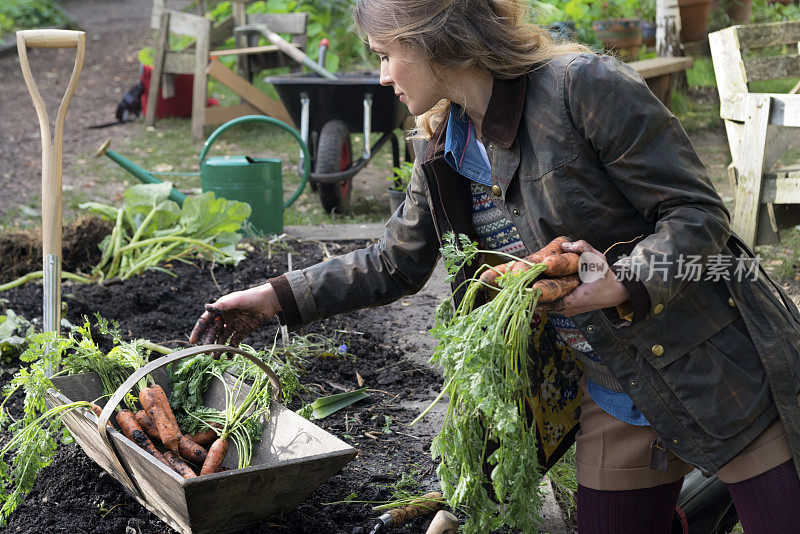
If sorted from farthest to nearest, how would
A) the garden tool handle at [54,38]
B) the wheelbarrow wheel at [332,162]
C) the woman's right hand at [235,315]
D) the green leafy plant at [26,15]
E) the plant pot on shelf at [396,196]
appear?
the green leafy plant at [26,15] → the wheelbarrow wheel at [332,162] → the plant pot on shelf at [396,196] → the garden tool handle at [54,38] → the woman's right hand at [235,315]

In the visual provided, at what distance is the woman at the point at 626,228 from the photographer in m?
1.62

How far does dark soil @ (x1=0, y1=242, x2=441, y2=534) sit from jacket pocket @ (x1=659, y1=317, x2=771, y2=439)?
32.9 inches

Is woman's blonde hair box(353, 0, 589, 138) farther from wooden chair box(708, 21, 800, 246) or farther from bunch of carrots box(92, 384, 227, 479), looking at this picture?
wooden chair box(708, 21, 800, 246)

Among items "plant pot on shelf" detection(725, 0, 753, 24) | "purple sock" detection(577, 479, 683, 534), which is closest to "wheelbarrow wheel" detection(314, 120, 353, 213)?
"purple sock" detection(577, 479, 683, 534)

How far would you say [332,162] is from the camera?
228 inches

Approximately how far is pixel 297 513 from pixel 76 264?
273cm

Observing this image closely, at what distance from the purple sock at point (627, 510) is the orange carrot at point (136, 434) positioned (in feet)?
3.47

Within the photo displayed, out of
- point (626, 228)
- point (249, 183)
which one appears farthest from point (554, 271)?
point (249, 183)

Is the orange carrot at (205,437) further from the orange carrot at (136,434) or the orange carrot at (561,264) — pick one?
the orange carrot at (561,264)

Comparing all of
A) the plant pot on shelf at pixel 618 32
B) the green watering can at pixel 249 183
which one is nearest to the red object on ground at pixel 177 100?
the plant pot on shelf at pixel 618 32

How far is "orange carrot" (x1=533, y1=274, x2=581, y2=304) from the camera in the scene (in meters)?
1.45

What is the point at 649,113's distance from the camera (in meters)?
1.63

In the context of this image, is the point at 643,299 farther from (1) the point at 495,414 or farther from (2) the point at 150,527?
(2) the point at 150,527

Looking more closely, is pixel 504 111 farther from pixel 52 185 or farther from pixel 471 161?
pixel 52 185
